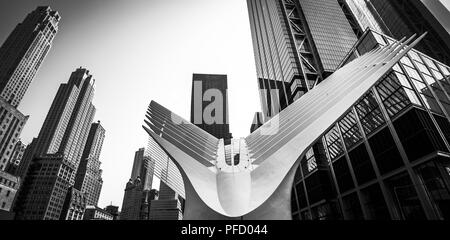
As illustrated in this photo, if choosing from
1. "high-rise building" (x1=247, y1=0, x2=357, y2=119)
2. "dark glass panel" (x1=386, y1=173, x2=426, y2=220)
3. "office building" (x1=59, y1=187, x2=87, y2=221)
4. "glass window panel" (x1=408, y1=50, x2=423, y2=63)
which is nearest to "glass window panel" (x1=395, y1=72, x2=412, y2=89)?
"glass window panel" (x1=408, y1=50, x2=423, y2=63)

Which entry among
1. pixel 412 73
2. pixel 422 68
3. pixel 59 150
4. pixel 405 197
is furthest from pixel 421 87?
pixel 59 150

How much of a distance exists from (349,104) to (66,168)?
406 ft

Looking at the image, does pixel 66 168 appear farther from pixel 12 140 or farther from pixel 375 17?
pixel 375 17

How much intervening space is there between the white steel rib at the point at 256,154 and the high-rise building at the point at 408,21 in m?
46.7

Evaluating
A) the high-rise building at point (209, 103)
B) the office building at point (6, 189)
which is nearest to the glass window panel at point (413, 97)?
the office building at point (6, 189)

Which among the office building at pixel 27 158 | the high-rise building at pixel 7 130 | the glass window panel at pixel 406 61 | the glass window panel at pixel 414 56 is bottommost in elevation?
the glass window panel at pixel 406 61

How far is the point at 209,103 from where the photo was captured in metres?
152

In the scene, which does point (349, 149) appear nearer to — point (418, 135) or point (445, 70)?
point (418, 135)

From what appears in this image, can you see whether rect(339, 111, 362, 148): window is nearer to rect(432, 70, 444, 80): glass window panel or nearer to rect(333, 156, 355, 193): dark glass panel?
rect(333, 156, 355, 193): dark glass panel

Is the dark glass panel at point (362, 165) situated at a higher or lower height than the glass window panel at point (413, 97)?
lower

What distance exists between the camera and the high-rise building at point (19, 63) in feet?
A: 236

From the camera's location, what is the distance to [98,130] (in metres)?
180

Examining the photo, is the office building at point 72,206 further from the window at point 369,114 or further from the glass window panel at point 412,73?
the glass window panel at point 412,73
